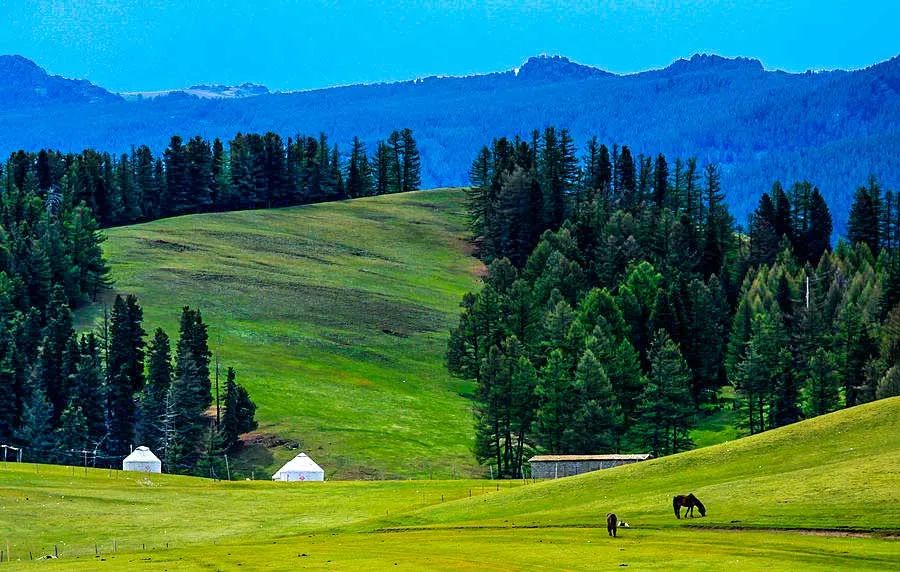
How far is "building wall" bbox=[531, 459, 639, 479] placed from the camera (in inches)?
4820

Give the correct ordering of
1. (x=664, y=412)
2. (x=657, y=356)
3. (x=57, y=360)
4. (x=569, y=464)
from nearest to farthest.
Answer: (x=569, y=464)
(x=664, y=412)
(x=657, y=356)
(x=57, y=360)

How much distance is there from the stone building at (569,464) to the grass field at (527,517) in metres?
11.6

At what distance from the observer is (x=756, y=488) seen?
3255 inches

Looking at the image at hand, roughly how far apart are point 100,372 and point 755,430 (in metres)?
63.8

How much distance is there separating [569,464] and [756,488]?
40.7 meters

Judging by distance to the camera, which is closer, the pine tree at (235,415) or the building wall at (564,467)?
the building wall at (564,467)

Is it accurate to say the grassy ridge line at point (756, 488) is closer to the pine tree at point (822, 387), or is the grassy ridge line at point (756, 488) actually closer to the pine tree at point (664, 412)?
the pine tree at point (822, 387)

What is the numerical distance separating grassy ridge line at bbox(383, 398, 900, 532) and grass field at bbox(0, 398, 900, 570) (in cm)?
13

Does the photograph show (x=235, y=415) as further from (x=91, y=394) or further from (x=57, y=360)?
(x=57, y=360)

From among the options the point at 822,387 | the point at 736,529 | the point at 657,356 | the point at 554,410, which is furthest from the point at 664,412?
the point at 736,529

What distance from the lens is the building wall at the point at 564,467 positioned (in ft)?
402

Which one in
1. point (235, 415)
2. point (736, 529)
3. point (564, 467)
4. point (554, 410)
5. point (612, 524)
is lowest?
point (736, 529)

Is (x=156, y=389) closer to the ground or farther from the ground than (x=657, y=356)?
closer to the ground

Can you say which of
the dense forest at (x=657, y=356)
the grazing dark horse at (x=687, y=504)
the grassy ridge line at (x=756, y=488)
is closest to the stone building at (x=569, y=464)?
the dense forest at (x=657, y=356)
